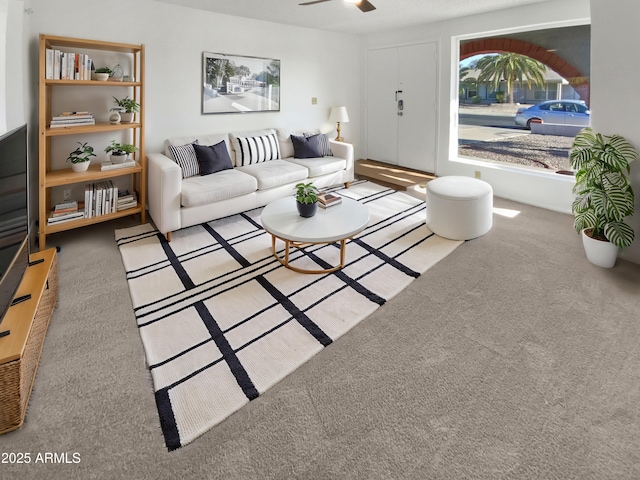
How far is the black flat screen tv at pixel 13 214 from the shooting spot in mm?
1693

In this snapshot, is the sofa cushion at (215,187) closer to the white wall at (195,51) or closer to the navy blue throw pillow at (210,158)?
the navy blue throw pillow at (210,158)

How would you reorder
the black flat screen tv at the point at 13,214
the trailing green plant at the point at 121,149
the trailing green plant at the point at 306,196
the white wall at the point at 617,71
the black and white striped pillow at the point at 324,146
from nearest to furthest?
1. the black flat screen tv at the point at 13,214
2. the white wall at the point at 617,71
3. the trailing green plant at the point at 306,196
4. the trailing green plant at the point at 121,149
5. the black and white striped pillow at the point at 324,146

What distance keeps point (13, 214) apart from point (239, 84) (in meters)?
3.33

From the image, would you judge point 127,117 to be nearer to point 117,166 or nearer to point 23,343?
point 117,166

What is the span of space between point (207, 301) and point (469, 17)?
471 cm

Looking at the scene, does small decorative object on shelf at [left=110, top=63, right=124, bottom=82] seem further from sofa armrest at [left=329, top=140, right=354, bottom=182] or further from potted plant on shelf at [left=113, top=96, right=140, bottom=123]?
sofa armrest at [left=329, top=140, right=354, bottom=182]

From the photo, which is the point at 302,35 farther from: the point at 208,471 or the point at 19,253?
the point at 208,471

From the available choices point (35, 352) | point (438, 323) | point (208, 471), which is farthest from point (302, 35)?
point (208, 471)

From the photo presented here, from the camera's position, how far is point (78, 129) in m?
3.17

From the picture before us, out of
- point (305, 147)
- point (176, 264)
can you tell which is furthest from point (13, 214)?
point (305, 147)

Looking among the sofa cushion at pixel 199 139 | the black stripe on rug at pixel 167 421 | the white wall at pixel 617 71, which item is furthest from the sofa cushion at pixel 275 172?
the white wall at pixel 617 71

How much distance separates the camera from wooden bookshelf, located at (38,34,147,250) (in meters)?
2.99

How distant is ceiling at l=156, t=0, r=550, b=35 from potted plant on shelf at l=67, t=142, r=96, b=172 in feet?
5.81

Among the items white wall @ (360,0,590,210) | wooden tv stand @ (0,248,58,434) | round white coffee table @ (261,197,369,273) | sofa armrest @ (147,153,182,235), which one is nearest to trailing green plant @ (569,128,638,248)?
white wall @ (360,0,590,210)
